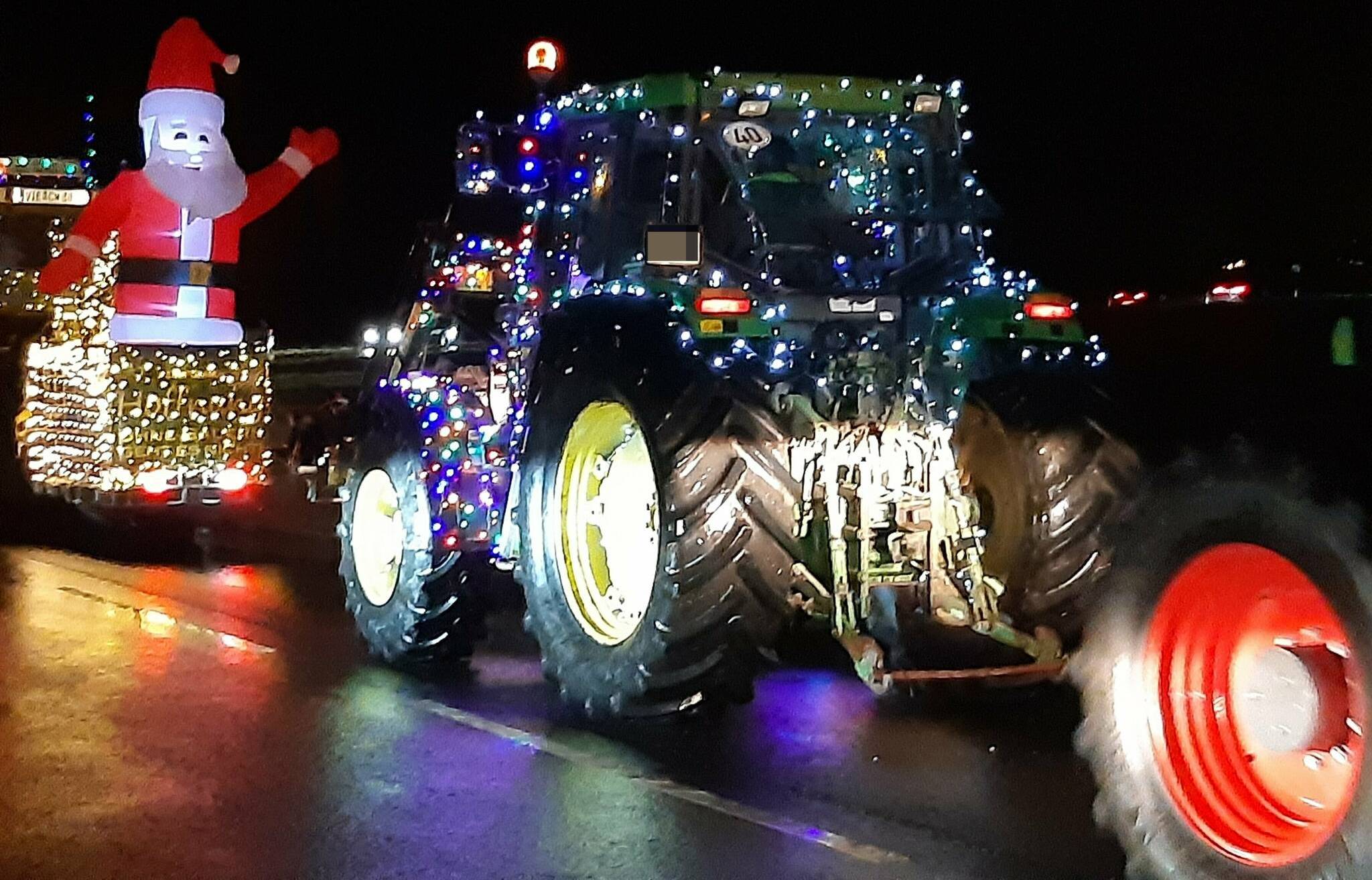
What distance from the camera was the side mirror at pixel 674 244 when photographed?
7098mm

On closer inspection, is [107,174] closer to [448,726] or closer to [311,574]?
[311,574]

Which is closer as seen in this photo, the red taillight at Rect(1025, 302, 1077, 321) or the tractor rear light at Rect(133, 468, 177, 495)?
the red taillight at Rect(1025, 302, 1077, 321)

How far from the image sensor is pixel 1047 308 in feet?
23.7

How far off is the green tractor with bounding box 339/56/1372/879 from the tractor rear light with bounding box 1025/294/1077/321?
0.01 meters

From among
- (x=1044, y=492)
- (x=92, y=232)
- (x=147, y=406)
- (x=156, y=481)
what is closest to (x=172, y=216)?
(x=92, y=232)

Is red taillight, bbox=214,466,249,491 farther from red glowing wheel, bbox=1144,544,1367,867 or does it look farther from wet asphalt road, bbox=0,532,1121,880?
red glowing wheel, bbox=1144,544,1367,867

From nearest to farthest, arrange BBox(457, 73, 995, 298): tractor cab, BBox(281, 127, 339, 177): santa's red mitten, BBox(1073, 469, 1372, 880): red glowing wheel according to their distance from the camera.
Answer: BBox(1073, 469, 1372, 880): red glowing wheel
BBox(457, 73, 995, 298): tractor cab
BBox(281, 127, 339, 177): santa's red mitten

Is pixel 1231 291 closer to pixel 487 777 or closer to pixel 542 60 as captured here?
pixel 542 60

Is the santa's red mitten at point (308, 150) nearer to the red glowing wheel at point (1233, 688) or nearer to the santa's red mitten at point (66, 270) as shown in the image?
the santa's red mitten at point (66, 270)

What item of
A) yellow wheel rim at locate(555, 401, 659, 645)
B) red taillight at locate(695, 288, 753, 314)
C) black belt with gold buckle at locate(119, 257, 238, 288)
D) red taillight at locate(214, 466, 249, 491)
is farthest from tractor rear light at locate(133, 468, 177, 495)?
red taillight at locate(695, 288, 753, 314)

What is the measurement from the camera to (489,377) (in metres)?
8.87

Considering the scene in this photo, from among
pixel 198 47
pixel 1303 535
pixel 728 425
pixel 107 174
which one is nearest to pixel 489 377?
pixel 728 425

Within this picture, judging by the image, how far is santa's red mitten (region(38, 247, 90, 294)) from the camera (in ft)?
47.0

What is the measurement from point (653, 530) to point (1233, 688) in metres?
3.09
